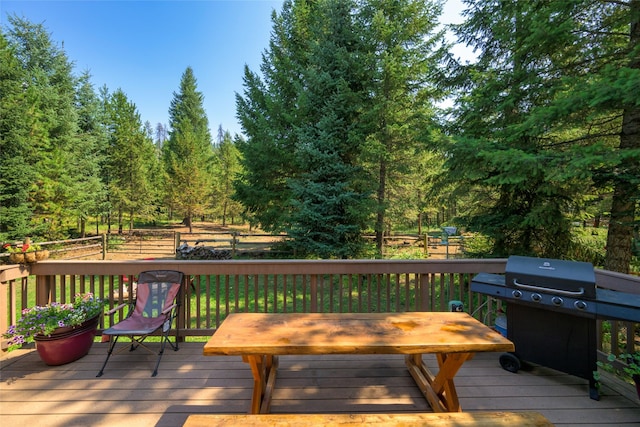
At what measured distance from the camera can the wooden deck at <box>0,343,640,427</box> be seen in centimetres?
191

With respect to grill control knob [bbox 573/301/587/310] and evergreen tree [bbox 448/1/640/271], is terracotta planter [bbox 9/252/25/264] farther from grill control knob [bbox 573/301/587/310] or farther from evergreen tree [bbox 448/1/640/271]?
evergreen tree [bbox 448/1/640/271]

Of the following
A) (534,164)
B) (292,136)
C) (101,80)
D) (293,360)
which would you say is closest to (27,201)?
(101,80)

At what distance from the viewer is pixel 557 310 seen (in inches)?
84.9

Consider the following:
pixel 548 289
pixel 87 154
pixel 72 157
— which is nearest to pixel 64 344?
pixel 548 289

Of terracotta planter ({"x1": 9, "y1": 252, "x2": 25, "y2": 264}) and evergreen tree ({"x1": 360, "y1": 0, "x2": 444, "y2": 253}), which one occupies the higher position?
evergreen tree ({"x1": 360, "y1": 0, "x2": 444, "y2": 253})

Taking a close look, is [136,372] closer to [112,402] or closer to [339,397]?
[112,402]

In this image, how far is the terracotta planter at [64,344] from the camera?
2.45m

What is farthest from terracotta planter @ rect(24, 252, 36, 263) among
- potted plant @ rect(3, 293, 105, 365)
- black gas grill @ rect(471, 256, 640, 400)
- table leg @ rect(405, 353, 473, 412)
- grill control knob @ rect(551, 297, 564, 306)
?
grill control knob @ rect(551, 297, 564, 306)

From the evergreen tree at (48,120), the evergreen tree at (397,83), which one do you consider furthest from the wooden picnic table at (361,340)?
the evergreen tree at (48,120)

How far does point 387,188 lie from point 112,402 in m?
8.22

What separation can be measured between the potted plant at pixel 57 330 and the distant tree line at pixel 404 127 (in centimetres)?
499

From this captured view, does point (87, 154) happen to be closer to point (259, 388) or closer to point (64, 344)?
point (64, 344)

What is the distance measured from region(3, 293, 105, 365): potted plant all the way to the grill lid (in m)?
3.88

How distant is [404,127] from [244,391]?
22.2 feet
